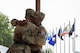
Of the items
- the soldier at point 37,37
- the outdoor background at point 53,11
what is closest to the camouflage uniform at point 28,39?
the soldier at point 37,37

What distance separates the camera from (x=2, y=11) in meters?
2.94

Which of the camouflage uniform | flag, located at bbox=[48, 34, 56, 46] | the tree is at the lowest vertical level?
flag, located at bbox=[48, 34, 56, 46]

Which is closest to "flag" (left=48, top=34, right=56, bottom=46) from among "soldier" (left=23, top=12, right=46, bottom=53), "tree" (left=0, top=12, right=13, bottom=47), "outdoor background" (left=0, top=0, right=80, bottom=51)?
"outdoor background" (left=0, top=0, right=80, bottom=51)

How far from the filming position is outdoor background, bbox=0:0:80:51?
9.32ft

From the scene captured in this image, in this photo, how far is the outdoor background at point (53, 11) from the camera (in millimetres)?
2842

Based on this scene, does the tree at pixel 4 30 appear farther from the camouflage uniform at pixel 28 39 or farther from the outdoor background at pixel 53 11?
the camouflage uniform at pixel 28 39

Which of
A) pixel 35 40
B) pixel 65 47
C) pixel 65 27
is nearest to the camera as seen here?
pixel 35 40

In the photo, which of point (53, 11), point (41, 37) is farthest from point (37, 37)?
point (53, 11)

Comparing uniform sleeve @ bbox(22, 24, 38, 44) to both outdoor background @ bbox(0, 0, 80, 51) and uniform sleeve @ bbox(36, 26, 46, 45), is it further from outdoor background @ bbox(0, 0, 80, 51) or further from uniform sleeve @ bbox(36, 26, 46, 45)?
outdoor background @ bbox(0, 0, 80, 51)

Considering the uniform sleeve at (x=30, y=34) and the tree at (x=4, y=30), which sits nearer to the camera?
the uniform sleeve at (x=30, y=34)

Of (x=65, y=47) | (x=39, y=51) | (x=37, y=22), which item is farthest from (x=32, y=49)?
(x=65, y=47)

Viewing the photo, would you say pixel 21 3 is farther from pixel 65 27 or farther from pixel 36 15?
pixel 36 15

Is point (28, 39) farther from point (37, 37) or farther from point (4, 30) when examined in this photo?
point (4, 30)

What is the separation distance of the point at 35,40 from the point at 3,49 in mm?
1819
